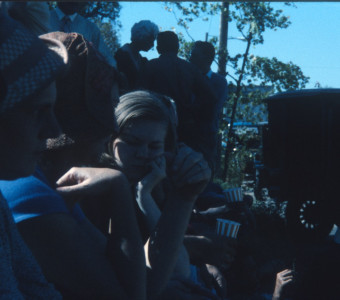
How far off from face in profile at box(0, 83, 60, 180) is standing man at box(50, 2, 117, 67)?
2.49 meters

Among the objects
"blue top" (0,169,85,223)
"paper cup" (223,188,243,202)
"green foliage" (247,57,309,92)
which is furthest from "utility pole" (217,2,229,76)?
"blue top" (0,169,85,223)

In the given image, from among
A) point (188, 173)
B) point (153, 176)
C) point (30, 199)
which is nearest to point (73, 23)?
point (153, 176)

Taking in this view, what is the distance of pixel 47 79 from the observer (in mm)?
1210

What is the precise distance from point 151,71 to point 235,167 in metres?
6.44

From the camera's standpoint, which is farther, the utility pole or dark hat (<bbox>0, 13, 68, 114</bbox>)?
the utility pole

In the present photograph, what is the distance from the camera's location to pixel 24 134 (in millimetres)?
1289

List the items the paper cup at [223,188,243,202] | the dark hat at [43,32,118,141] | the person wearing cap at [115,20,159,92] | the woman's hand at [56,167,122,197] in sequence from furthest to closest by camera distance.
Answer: the person wearing cap at [115,20,159,92] < the paper cup at [223,188,243,202] < the dark hat at [43,32,118,141] < the woman's hand at [56,167,122,197]

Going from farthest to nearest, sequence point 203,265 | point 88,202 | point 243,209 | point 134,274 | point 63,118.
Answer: point 243,209, point 203,265, point 88,202, point 63,118, point 134,274

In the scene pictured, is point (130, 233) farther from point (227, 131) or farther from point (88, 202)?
point (227, 131)

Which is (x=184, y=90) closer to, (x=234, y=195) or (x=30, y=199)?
(x=234, y=195)

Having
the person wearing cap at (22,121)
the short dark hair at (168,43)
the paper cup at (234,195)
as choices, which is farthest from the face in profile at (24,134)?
the short dark hair at (168,43)

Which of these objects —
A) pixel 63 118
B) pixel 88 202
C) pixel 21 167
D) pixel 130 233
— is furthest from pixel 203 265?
pixel 21 167

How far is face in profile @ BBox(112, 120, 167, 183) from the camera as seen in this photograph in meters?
2.36

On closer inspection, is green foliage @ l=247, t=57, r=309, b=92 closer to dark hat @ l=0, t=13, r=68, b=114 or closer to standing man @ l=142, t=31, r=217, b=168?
standing man @ l=142, t=31, r=217, b=168
